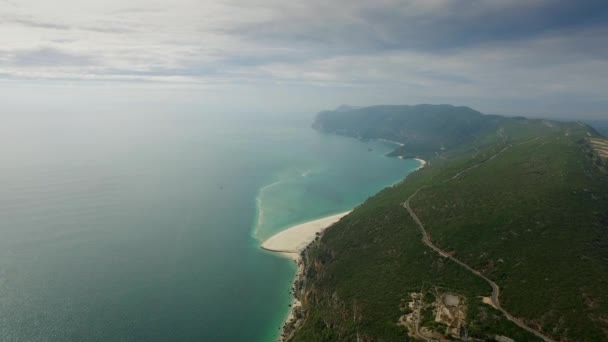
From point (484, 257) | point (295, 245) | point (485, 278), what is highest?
point (484, 257)

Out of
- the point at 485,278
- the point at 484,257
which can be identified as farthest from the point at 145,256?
the point at 484,257

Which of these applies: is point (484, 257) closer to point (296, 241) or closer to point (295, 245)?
point (295, 245)

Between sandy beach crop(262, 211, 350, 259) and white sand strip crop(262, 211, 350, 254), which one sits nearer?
sandy beach crop(262, 211, 350, 259)

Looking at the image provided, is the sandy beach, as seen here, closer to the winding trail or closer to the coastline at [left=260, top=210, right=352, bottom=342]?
the coastline at [left=260, top=210, right=352, bottom=342]

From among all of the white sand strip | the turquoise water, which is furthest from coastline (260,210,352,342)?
the turquoise water

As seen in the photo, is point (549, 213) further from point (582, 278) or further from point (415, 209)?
point (415, 209)

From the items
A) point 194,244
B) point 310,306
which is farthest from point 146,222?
point 310,306
